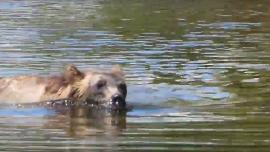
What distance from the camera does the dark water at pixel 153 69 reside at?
10086 mm

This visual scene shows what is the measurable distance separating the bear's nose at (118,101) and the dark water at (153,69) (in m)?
0.17

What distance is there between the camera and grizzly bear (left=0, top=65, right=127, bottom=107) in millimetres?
12945

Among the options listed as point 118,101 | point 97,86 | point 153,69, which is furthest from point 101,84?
point 153,69

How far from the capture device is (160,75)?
15656 millimetres

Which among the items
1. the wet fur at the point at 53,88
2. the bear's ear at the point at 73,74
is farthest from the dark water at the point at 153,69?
the bear's ear at the point at 73,74

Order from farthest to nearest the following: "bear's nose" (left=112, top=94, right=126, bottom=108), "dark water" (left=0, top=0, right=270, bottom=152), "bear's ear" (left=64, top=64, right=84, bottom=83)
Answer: "bear's ear" (left=64, top=64, right=84, bottom=83), "bear's nose" (left=112, top=94, right=126, bottom=108), "dark water" (left=0, top=0, right=270, bottom=152)

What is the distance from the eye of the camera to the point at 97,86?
13.0m

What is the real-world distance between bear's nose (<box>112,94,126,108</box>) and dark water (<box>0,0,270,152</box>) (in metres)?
0.17

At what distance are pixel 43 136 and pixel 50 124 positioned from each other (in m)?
1.09

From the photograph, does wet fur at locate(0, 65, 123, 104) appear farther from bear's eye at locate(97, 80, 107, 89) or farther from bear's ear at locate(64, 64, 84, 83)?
bear's eye at locate(97, 80, 107, 89)

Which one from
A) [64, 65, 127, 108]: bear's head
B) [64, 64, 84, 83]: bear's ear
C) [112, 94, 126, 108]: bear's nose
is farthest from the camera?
[64, 64, 84, 83]: bear's ear

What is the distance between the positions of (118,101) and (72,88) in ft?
2.32

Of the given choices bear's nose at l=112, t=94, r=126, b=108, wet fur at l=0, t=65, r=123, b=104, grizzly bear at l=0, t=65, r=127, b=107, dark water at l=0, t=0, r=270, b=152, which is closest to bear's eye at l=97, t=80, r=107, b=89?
grizzly bear at l=0, t=65, r=127, b=107

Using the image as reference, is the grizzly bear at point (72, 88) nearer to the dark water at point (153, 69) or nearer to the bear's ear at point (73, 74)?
the bear's ear at point (73, 74)
